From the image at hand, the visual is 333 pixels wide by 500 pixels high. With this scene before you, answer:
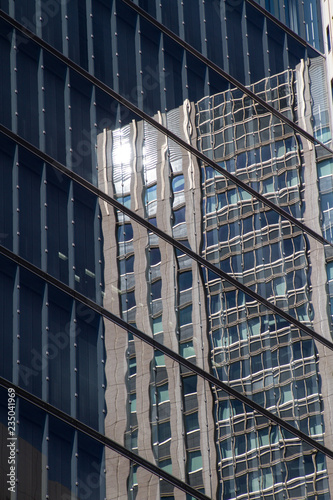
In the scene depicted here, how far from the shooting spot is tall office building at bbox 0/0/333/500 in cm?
2688

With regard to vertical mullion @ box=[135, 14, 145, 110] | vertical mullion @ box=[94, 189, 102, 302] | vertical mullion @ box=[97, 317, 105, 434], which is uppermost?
vertical mullion @ box=[135, 14, 145, 110]

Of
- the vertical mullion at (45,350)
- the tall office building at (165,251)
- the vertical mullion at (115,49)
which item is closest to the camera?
the vertical mullion at (45,350)

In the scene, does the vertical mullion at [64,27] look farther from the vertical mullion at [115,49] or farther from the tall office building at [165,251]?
the vertical mullion at [115,49]

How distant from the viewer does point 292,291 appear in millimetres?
32062

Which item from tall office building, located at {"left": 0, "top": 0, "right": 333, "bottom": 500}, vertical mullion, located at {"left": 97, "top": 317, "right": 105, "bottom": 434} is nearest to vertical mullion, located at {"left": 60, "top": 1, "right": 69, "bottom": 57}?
tall office building, located at {"left": 0, "top": 0, "right": 333, "bottom": 500}

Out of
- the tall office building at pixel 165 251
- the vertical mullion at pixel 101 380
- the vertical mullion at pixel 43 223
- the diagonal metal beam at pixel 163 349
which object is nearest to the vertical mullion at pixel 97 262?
the tall office building at pixel 165 251

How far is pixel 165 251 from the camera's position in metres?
30.1

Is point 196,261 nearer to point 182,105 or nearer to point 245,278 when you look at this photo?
point 245,278

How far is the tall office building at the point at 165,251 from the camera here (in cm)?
2688

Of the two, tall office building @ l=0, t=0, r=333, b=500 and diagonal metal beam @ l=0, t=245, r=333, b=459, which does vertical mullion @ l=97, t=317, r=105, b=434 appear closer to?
tall office building @ l=0, t=0, r=333, b=500

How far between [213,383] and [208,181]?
521 cm

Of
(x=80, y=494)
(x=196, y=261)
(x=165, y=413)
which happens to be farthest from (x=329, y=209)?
(x=80, y=494)

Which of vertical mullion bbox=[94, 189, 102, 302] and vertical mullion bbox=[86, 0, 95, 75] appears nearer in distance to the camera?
vertical mullion bbox=[94, 189, 102, 302]

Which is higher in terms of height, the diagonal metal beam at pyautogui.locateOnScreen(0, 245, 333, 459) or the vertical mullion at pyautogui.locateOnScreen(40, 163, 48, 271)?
the vertical mullion at pyautogui.locateOnScreen(40, 163, 48, 271)
